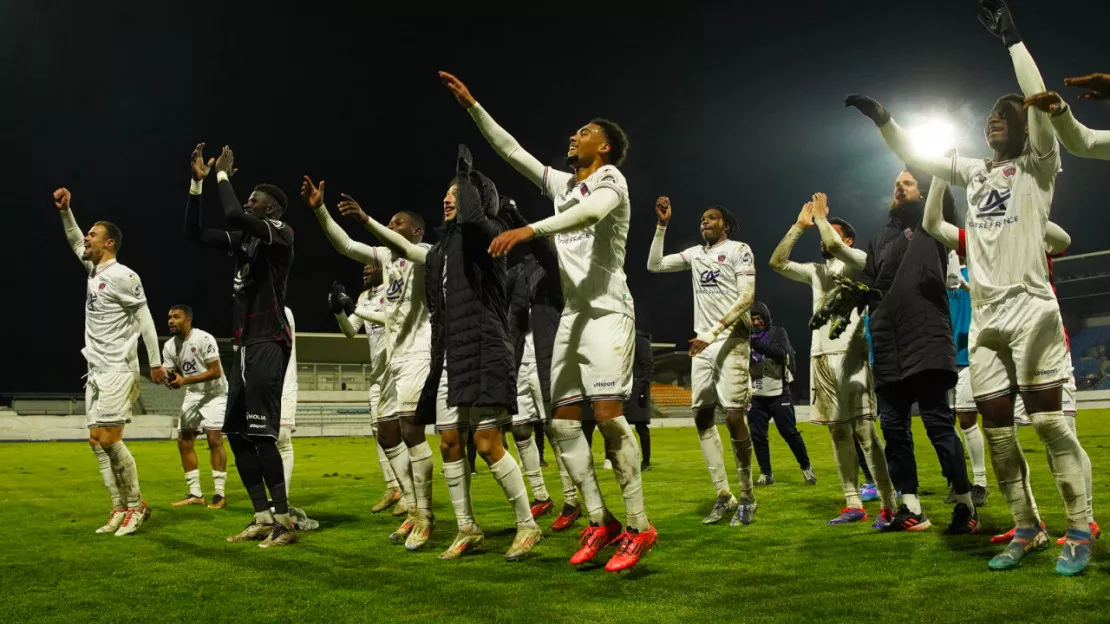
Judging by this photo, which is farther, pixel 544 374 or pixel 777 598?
pixel 544 374

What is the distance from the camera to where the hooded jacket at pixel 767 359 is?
11.3 meters

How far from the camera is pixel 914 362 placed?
5766 millimetres

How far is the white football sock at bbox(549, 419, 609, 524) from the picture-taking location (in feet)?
17.3

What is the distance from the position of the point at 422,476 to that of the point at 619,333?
2220 mm

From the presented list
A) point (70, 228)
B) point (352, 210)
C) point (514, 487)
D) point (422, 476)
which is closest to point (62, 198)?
point (70, 228)

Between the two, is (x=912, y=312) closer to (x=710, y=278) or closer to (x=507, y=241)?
(x=710, y=278)

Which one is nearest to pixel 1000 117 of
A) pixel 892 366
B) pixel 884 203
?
pixel 892 366

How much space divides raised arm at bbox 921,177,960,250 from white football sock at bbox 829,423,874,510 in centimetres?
177

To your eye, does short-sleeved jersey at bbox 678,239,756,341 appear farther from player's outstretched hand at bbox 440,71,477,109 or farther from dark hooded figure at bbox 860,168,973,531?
player's outstretched hand at bbox 440,71,477,109

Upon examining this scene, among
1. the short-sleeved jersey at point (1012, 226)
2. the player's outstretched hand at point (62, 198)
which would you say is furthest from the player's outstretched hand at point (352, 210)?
the short-sleeved jersey at point (1012, 226)

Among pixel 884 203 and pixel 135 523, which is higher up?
pixel 884 203

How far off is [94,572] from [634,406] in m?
8.95

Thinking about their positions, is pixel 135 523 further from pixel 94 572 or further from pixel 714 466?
pixel 714 466

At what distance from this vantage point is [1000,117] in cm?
472
